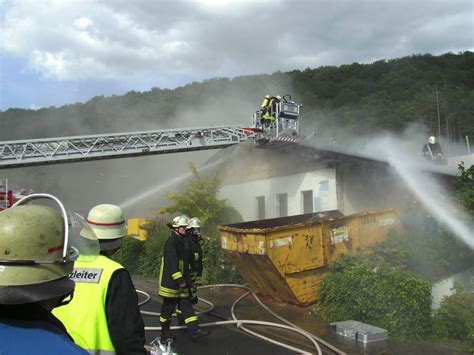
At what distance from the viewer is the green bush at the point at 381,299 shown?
632 centimetres

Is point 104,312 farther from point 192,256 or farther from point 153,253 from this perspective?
point 153,253

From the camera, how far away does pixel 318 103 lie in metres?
48.2

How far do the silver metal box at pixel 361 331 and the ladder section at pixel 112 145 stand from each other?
331 inches

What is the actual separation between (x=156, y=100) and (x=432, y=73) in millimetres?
34143

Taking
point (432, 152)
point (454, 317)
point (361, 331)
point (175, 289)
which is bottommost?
point (361, 331)

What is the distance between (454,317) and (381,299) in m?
1.01

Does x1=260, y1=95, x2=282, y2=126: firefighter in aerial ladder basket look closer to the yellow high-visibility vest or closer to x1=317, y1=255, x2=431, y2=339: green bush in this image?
x1=317, y1=255, x2=431, y2=339: green bush

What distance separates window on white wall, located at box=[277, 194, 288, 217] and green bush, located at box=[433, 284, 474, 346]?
9.33m

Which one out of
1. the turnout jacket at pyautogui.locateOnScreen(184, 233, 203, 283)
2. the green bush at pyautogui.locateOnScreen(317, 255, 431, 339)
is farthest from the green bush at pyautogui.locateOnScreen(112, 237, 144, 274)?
the green bush at pyautogui.locateOnScreen(317, 255, 431, 339)

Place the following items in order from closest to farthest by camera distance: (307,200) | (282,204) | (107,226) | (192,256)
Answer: (107,226) < (192,256) < (307,200) < (282,204)

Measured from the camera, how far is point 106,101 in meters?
67.2

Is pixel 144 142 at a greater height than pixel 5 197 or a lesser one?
greater

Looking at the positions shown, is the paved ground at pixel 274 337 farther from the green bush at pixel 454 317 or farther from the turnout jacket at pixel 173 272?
the turnout jacket at pixel 173 272

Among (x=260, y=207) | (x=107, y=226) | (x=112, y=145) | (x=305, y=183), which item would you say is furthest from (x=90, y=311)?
(x=260, y=207)
